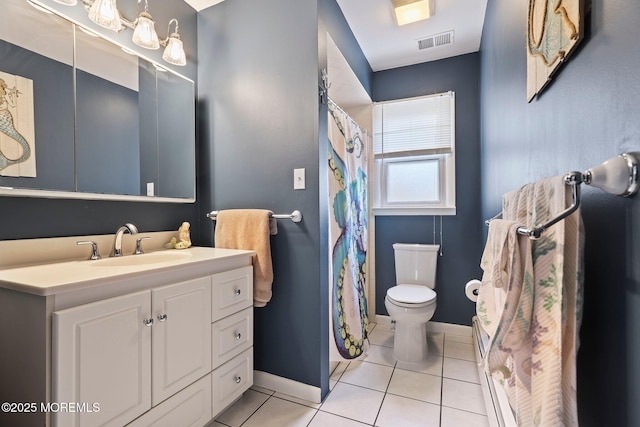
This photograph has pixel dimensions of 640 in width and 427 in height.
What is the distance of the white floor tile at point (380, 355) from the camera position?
2.06 metres

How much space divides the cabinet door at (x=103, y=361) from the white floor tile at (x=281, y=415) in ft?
2.09

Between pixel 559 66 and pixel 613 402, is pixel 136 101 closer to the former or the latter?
pixel 559 66

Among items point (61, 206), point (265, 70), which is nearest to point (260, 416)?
point (61, 206)

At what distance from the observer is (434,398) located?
164cm

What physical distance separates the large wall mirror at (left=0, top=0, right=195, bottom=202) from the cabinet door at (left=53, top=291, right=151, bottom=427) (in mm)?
667

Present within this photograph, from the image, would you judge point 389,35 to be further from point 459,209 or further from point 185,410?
point 185,410

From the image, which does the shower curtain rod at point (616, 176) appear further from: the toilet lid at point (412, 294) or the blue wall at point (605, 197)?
the toilet lid at point (412, 294)

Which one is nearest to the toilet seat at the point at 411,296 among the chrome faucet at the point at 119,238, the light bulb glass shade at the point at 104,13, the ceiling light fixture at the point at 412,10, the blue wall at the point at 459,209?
the blue wall at the point at 459,209

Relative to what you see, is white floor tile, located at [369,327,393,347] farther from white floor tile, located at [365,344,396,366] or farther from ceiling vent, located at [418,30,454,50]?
ceiling vent, located at [418,30,454,50]

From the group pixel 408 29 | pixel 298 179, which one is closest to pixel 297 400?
pixel 298 179

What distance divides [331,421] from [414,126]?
237 centimetres

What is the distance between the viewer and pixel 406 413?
1.51 meters

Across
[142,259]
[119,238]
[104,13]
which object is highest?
[104,13]

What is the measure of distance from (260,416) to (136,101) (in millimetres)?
1848
